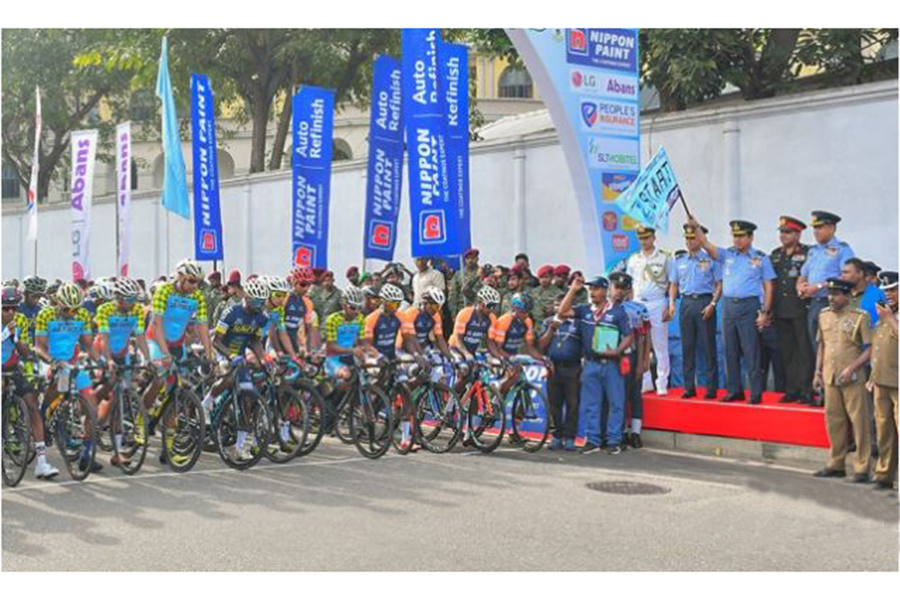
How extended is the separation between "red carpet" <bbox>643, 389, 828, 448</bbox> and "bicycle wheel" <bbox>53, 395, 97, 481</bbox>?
6.00 meters

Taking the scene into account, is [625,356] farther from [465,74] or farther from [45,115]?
[45,115]

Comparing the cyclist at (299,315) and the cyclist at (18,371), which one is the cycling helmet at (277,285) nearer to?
the cyclist at (299,315)

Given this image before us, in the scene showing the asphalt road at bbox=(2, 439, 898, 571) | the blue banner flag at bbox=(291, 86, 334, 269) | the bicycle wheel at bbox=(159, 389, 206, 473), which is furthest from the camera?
the blue banner flag at bbox=(291, 86, 334, 269)

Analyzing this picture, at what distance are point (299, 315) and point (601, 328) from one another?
152 inches

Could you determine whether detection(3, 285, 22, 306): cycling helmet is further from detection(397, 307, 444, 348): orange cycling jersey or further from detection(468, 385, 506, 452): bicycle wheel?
detection(468, 385, 506, 452): bicycle wheel

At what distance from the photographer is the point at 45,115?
43750 millimetres

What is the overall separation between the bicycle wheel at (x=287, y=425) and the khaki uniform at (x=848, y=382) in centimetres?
499

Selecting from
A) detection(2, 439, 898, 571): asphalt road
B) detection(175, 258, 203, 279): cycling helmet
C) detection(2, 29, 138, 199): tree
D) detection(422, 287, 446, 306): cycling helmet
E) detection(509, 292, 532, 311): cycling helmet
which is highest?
detection(2, 29, 138, 199): tree

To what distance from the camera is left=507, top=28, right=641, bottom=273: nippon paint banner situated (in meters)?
14.3

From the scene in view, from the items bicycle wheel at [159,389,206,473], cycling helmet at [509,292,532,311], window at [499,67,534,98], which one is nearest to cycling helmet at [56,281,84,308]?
bicycle wheel at [159,389,206,473]

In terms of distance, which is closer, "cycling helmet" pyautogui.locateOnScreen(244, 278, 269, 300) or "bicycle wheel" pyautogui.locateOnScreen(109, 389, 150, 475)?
"bicycle wheel" pyautogui.locateOnScreen(109, 389, 150, 475)

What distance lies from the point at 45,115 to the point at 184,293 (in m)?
34.9

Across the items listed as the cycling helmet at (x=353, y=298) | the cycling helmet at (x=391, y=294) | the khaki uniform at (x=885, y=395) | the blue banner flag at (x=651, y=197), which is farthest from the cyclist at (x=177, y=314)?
the khaki uniform at (x=885, y=395)

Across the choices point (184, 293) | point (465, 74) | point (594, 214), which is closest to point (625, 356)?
point (594, 214)
